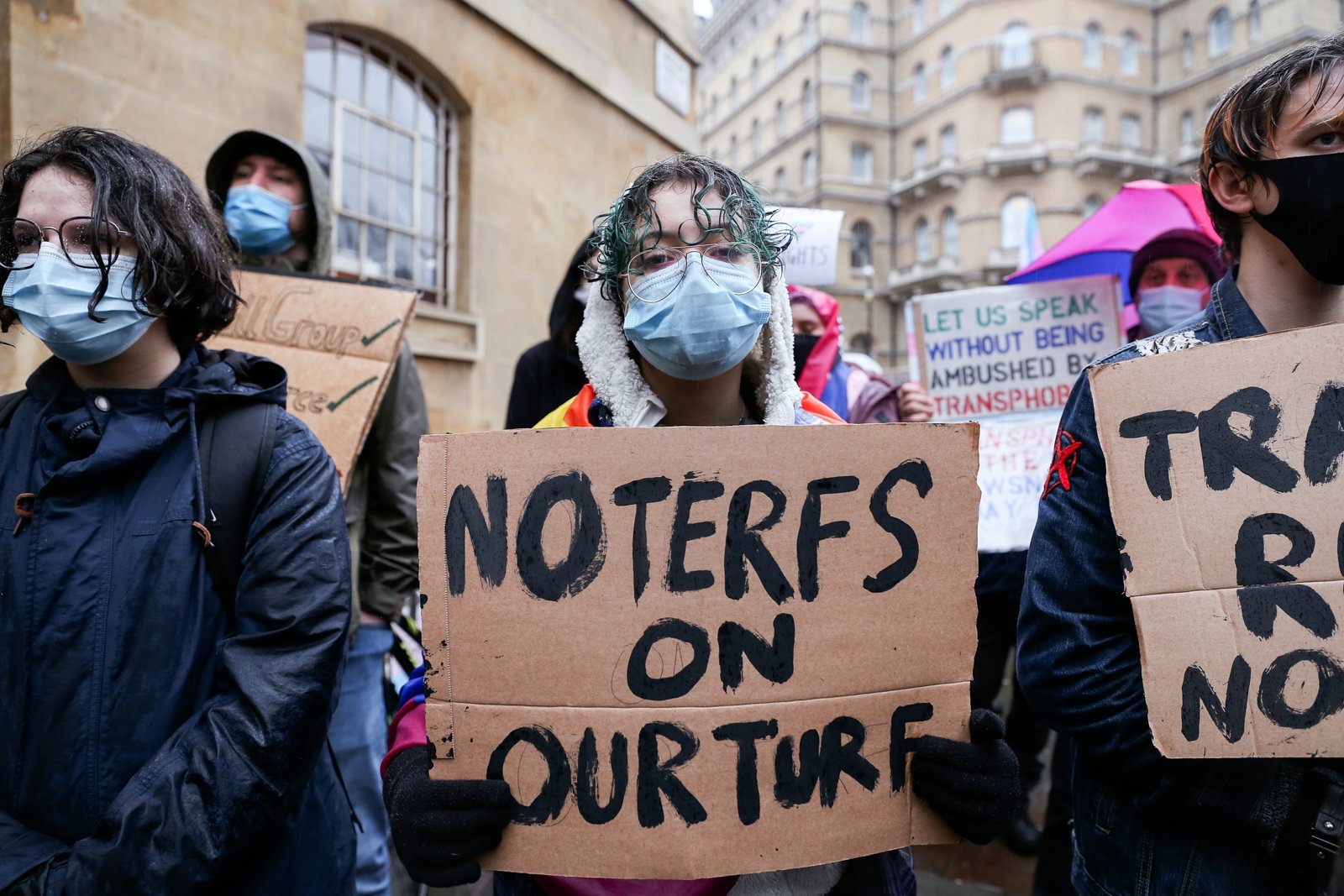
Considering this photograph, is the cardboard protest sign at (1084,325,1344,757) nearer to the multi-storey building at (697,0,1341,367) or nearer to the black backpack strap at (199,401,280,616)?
the black backpack strap at (199,401,280,616)

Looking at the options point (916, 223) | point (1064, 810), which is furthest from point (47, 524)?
point (916, 223)

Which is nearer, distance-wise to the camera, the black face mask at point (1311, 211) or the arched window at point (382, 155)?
the black face mask at point (1311, 211)

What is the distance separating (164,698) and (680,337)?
102 cm

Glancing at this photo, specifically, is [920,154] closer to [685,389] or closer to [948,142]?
[948,142]

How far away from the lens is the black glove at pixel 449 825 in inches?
43.4

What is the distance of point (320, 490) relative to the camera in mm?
1449

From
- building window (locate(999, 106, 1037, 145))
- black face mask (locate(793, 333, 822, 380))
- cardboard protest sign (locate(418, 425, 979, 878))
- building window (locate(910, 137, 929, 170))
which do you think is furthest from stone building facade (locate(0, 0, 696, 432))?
building window (locate(910, 137, 929, 170))

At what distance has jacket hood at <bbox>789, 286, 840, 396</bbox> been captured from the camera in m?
3.23

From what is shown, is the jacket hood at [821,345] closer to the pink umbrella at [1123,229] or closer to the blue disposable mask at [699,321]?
the pink umbrella at [1123,229]

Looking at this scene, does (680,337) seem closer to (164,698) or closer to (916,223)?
(164,698)

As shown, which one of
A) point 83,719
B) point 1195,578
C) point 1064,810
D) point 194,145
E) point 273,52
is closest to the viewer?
point 1195,578

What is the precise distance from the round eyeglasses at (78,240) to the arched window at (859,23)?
4241cm

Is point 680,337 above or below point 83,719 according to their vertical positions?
above

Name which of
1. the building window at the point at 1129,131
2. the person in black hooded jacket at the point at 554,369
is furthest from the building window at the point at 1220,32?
the person in black hooded jacket at the point at 554,369
